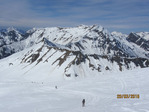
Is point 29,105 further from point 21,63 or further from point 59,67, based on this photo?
point 21,63

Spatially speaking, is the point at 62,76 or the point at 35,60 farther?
the point at 35,60

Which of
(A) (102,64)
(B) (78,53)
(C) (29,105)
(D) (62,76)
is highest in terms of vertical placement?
(B) (78,53)

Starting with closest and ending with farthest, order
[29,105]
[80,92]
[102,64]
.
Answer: [29,105] → [80,92] → [102,64]

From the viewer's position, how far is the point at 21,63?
131 m

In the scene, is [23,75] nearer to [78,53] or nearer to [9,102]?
[78,53]

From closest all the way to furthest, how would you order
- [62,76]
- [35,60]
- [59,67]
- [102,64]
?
[62,76], [59,67], [102,64], [35,60]

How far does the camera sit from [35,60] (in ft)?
420

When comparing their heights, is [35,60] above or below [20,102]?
above

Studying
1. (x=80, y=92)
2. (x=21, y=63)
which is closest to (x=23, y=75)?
(x=21, y=63)

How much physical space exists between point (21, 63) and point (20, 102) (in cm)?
9961

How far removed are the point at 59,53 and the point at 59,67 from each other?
19441 millimetres

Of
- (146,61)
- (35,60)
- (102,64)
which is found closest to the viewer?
(102,64)

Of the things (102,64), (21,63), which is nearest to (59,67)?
(102,64)

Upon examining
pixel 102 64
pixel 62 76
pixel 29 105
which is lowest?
pixel 29 105
